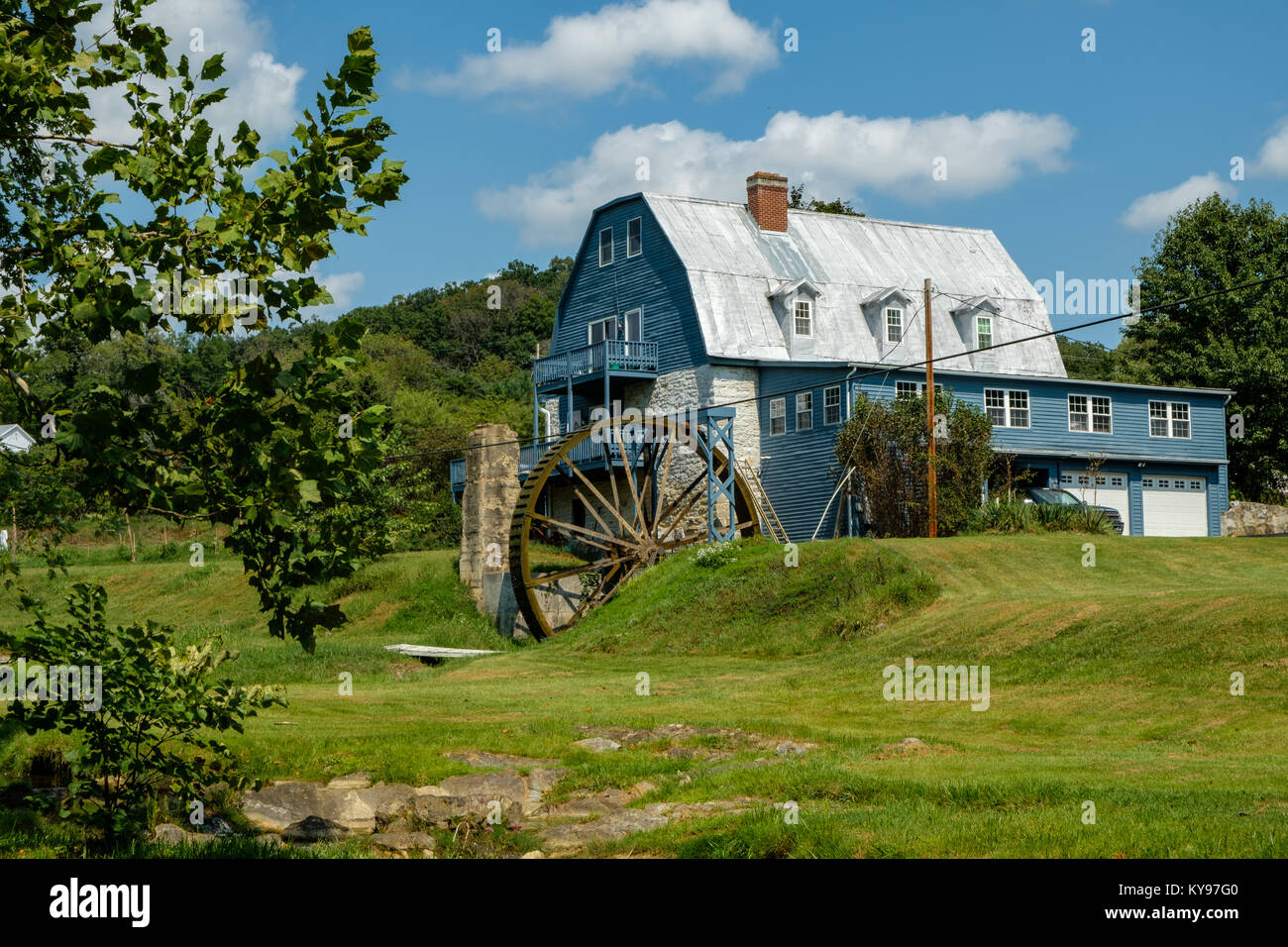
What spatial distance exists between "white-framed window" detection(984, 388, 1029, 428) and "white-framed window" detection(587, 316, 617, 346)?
1155 cm

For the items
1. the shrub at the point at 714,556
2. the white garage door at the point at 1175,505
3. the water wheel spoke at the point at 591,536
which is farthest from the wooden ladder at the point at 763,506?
the white garage door at the point at 1175,505

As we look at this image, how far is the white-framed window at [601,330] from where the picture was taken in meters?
41.8

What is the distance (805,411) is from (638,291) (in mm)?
7067

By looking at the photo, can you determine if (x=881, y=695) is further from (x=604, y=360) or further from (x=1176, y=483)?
(x=1176, y=483)

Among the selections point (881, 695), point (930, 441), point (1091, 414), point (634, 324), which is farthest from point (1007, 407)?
point (881, 695)

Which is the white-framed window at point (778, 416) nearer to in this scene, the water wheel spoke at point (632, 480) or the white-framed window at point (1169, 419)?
the water wheel spoke at point (632, 480)

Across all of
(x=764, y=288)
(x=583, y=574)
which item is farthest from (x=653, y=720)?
(x=764, y=288)

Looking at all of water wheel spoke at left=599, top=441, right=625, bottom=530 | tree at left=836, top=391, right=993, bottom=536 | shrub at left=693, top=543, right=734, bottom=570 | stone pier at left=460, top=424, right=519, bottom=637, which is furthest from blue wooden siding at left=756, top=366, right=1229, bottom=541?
stone pier at left=460, top=424, right=519, bottom=637

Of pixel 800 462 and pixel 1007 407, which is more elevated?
pixel 1007 407

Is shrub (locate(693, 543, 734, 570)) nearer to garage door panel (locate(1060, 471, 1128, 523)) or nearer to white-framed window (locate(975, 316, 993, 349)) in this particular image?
garage door panel (locate(1060, 471, 1128, 523))

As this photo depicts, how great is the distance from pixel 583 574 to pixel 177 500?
27.7m

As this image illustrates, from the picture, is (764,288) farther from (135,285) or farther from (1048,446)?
(135,285)

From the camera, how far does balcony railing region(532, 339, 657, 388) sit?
3894 cm

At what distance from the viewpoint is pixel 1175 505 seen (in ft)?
136
